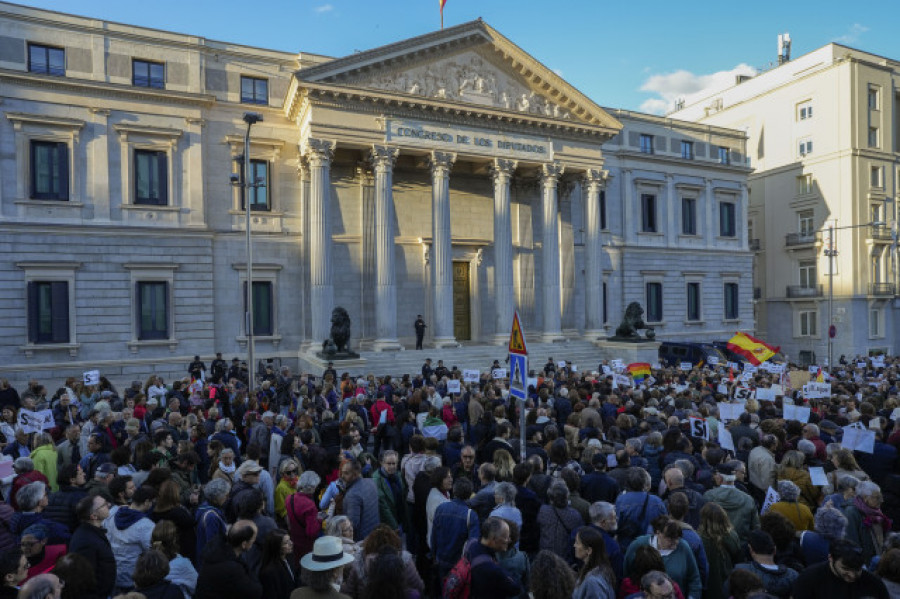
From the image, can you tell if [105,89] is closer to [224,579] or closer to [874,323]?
[224,579]

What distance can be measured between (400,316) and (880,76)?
43.3 m

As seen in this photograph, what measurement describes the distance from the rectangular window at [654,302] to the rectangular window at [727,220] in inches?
299

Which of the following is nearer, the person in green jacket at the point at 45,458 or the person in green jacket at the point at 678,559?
the person in green jacket at the point at 678,559

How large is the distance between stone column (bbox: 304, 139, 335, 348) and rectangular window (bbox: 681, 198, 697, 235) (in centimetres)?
2628

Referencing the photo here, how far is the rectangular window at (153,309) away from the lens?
25.6 metres

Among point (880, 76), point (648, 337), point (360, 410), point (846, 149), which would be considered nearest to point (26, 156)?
point (360, 410)

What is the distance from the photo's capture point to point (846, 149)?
4378 centimetres

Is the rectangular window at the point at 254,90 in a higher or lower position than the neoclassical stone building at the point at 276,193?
higher

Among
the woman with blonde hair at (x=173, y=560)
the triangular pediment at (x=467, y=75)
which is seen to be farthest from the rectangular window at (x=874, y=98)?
the woman with blonde hair at (x=173, y=560)

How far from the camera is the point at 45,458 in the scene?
8.48 m

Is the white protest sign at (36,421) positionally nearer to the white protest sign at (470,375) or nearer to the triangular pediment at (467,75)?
the white protest sign at (470,375)

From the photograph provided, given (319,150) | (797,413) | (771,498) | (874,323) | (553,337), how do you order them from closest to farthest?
(771,498)
(797,413)
(319,150)
(553,337)
(874,323)

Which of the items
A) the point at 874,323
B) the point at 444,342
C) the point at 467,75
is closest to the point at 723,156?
the point at 874,323

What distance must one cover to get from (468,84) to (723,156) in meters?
23.1
